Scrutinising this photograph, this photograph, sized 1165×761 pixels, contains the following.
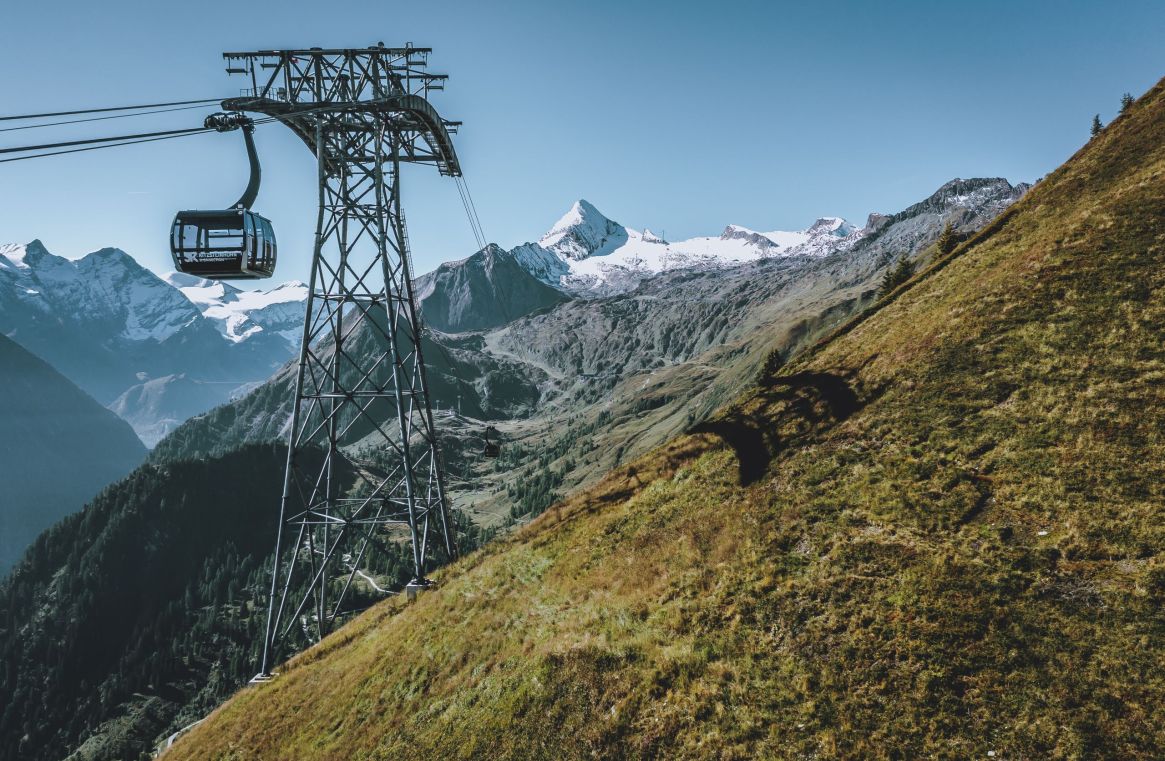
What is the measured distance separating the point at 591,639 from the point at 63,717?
26945 centimetres

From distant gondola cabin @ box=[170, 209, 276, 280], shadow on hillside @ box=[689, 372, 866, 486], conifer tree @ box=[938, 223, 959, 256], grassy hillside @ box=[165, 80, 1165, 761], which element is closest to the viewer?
grassy hillside @ box=[165, 80, 1165, 761]

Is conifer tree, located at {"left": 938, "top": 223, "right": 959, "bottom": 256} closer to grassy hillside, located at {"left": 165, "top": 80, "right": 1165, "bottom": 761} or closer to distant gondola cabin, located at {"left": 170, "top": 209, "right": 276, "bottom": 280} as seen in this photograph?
grassy hillside, located at {"left": 165, "top": 80, "right": 1165, "bottom": 761}

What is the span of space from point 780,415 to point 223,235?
79.0 ft

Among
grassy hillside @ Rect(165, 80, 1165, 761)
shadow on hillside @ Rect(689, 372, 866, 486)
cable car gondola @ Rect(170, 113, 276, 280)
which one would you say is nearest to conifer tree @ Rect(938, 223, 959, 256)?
grassy hillside @ Rect(165, 80, 1165, 761)

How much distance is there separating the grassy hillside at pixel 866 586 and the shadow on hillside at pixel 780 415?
0.53 ft

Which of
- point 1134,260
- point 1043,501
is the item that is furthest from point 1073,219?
point 1043,501

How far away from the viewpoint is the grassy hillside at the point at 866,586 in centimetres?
1015

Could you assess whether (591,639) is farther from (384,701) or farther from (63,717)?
(63,717)

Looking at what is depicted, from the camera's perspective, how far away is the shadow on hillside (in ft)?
67.8

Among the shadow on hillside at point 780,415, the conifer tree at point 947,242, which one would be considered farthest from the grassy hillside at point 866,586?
the conifer tree at point 947,242

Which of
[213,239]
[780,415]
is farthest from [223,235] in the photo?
[780,415]

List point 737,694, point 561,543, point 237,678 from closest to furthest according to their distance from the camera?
point 737,694 < point 561,543 < point 237,678

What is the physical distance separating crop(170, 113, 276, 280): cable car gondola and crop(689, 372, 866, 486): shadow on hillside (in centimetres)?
2150

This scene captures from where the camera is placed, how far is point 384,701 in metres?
16.7
